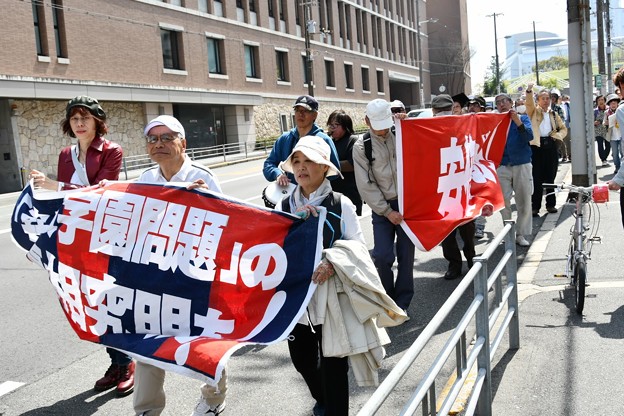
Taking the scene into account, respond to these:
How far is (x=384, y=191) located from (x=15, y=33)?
22670 millimetres

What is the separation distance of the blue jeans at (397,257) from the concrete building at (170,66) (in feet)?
69.0

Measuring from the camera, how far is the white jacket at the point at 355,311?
3363mm

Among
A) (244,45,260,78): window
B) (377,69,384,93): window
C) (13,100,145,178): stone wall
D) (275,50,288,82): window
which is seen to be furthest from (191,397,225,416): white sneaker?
(377,69,384,93): window

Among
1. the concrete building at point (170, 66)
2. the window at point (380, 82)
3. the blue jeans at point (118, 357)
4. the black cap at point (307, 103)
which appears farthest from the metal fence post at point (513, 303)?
the window at point (380, 82)

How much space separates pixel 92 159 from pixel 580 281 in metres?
3.94

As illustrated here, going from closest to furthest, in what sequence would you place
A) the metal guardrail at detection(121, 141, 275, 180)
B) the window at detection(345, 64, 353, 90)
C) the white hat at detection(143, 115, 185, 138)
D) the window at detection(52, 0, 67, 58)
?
the white hat at detection(143, 115, 185, 138) → the window at detection(52, 0, 67, 58) → the metal guardrail at detection(121, 141, 275, 180) → the window at detection(345, 64, 353, 90)

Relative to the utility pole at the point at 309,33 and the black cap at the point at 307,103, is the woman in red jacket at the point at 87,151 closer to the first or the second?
the black cap at the point at 307,103

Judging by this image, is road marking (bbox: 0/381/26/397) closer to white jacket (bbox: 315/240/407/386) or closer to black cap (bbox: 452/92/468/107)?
white jacket (bbox: 315/240/407/386)

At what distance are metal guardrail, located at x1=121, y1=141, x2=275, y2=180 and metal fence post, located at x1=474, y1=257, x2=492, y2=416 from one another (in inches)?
1007

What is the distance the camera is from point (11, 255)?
10211 millimetres

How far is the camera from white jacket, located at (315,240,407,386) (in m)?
3.36

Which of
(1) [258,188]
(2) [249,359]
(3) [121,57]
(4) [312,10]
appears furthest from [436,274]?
(4) [312,10]

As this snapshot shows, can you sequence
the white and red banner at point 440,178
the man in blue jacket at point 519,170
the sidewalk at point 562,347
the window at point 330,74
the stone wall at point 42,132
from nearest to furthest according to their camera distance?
the sidewalk at point 562,347 < the white and red banner at point 440,178 < the man in blue jacket at point 519,170 < the stone wall at point 42,132 < the window at point 330,74

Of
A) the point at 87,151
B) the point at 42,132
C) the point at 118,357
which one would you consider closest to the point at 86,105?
the point at 87,151
